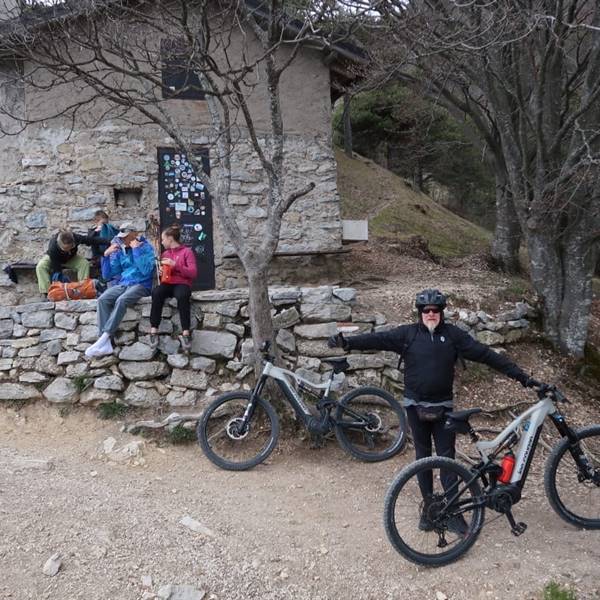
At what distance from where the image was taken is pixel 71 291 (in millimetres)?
6164

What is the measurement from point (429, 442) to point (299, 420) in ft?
5.11

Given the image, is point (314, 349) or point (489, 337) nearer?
point (314, 349)

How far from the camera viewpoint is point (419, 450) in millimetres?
3844

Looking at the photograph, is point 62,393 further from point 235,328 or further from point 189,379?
point 235,328

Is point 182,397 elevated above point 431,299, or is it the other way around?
point 431,299

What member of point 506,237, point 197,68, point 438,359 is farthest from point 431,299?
point 506,237

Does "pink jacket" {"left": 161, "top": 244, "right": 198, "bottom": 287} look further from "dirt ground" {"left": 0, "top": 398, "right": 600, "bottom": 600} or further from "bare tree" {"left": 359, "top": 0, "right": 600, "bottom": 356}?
"bare tree" {"left": 359, "top": 0, "right": 600, "bottom": 356}

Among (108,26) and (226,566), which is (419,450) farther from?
(108,26)

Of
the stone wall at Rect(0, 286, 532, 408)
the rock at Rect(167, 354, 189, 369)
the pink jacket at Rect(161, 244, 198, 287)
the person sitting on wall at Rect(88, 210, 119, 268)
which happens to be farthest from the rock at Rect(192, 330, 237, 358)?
the person sitting on wall at Rect(88, 210, 119, 268)

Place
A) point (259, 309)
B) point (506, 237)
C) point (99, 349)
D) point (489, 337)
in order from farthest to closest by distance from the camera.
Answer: point (506, 237), point (489, 337), point (99, 349), point (259, 309)

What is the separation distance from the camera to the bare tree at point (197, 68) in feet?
16.7

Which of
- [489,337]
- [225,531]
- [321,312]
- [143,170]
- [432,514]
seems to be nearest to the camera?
[432,514]

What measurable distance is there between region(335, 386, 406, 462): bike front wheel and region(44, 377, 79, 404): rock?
2.81 metres

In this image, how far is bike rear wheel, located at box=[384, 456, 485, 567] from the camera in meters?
3.30
